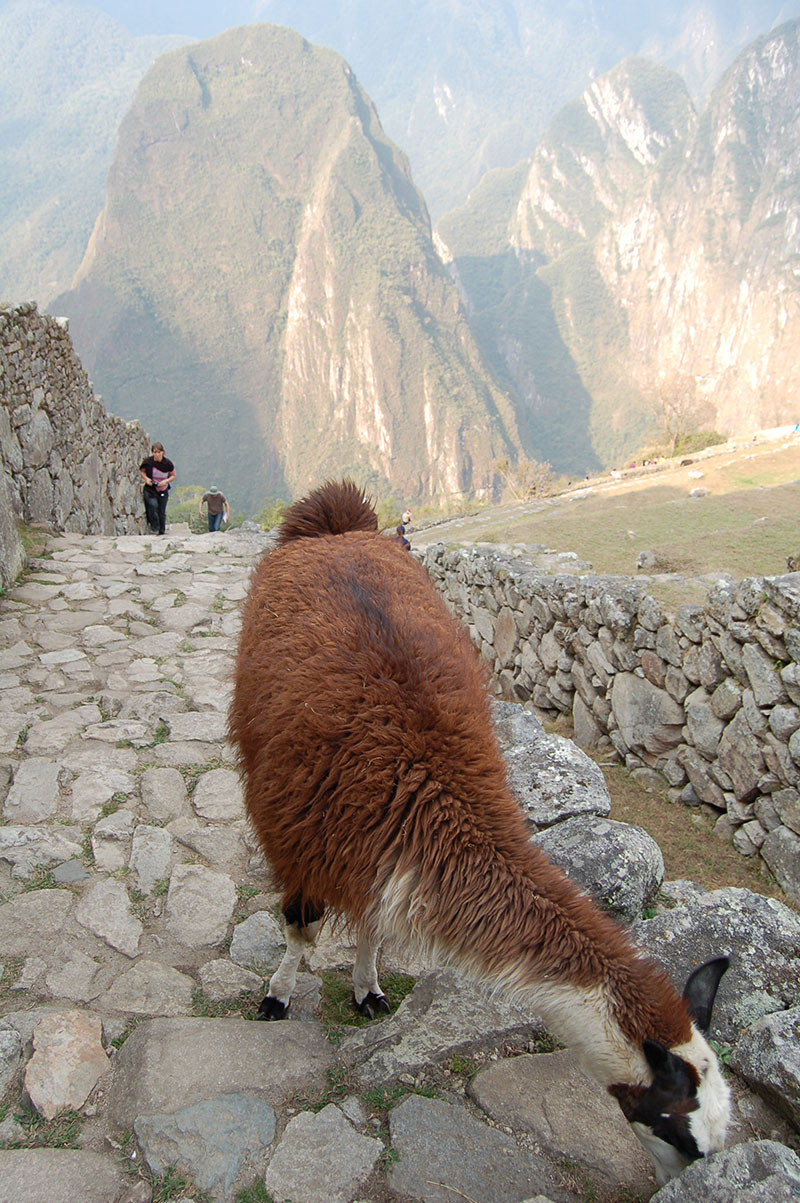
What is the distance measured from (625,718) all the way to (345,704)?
12.9ft

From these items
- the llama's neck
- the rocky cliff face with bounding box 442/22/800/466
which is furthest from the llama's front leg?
the rocky cliff face with bounding box 442/22/800/466

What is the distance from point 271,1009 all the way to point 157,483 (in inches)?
411

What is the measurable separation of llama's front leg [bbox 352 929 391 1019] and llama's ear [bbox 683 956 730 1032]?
3.84 ft

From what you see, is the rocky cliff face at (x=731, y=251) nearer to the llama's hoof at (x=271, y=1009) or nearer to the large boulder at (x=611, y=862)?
the large boulder at (x=611, y=862)

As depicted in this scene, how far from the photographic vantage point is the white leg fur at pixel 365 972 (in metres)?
2.71

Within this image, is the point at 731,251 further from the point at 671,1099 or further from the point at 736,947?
the point at 671,1099

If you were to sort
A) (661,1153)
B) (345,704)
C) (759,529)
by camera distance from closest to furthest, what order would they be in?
(661,1153), (345,704), (759,529)

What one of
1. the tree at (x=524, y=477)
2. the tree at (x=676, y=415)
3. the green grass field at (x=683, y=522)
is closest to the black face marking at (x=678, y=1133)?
the green grass field at (x=683, y=522)

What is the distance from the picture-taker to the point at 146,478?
11.8 metres

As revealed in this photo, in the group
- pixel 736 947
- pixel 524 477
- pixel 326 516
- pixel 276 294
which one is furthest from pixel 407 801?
pixel 276 294

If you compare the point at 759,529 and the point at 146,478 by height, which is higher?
the point at 146,478

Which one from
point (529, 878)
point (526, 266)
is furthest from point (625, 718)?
point (526, 266)

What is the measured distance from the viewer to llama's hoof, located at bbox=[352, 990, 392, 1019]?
109 inches

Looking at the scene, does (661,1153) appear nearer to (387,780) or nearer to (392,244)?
(387,780)
